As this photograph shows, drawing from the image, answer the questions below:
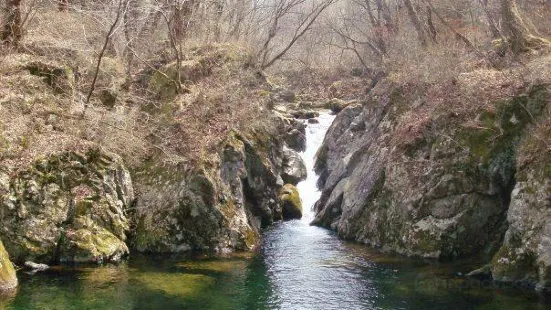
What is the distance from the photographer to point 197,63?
2141 centimetres

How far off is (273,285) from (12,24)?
13021 mm

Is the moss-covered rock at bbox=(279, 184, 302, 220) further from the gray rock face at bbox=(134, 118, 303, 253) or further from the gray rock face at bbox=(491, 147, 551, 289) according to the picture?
the gray rock face at bbox=(491, 147, 551, 289)

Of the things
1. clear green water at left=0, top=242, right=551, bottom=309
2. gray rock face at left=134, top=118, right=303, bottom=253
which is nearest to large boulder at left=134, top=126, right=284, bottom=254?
gray rock face at left=134, top=118, right=303, bottom=253

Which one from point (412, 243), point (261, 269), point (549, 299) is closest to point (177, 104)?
point (261, 269)

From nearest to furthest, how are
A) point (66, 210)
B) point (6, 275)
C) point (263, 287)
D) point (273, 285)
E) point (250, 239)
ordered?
1. point (6, 275)
2. point (263, 287)
3. point (273, 285)
4. point (66, 210)
5. point (250, 239)

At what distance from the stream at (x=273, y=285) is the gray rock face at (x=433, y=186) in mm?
948

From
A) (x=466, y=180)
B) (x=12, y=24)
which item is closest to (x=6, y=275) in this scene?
(x=12, y=24)

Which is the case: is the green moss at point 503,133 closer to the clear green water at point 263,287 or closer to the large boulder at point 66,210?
the clear green water at point 263,287

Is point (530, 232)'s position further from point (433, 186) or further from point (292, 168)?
point (292, 168)

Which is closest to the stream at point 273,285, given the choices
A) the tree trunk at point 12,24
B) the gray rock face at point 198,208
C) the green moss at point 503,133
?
the gray rock face at point 198,208

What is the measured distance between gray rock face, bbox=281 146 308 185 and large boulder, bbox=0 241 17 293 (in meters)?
14.1

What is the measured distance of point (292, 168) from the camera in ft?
79.8

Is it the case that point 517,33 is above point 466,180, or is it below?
above

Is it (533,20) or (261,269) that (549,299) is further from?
(533,20)
